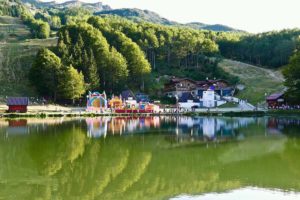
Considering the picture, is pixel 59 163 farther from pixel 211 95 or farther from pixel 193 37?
pixel 193 37

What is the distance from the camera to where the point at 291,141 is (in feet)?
93.2

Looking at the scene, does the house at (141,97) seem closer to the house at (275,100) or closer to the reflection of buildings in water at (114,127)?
the house at (275,100)

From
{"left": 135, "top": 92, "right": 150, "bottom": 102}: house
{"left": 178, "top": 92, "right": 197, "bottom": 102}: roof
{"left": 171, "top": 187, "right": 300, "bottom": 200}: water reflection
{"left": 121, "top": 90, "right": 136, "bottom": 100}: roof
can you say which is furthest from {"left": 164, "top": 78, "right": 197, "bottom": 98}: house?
{"left": 171, "top": 187, "right": 300, "bottom": 200}: water reflection

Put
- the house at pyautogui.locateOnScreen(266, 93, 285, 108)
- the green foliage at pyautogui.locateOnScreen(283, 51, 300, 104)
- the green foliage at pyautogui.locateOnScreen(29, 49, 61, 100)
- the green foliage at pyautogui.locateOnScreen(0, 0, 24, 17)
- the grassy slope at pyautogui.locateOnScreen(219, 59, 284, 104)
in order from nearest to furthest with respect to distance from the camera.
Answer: the green foliage at pyautogui.locateOnScreen(283, 51, 300, 104) → the green foliage at pyautogui.locateOnScreen(29, 49, 61, 100) → the house at pyautogui.locateOnScreen(266, 93, 285, 108) → the grassy slope at pyautogui.locateOnScreen(219, 59, 284, 104) → the green foliage at pyautogui.locateOnScreen(0, 0, 24, 17)

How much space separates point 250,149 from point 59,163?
35.9 feet

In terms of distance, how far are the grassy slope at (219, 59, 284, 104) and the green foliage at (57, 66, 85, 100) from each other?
27635 millimetres

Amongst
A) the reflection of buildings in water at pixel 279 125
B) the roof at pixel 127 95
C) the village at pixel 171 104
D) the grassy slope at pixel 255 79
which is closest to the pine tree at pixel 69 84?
the village at pixel 171 104

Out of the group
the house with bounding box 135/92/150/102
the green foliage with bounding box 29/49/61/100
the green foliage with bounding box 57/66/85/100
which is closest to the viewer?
the green foliage with bounding box 57/66/85/100

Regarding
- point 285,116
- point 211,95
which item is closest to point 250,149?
point 285,116

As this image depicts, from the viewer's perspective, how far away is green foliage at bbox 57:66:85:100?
6259cm

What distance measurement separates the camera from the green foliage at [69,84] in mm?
62594

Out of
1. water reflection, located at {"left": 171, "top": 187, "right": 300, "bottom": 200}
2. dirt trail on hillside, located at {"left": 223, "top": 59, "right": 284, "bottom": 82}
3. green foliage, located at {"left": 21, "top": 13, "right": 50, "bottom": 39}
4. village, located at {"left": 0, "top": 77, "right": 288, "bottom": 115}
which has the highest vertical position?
green foliage, located at {"left": 21, "top": 13, "right": 50, "bottom": 39}

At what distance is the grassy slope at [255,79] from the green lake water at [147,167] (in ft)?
144

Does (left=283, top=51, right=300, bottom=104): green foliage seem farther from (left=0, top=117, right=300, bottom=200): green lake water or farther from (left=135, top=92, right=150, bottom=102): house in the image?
(left=0, top=117, right=300, bottom=200): green lake water
